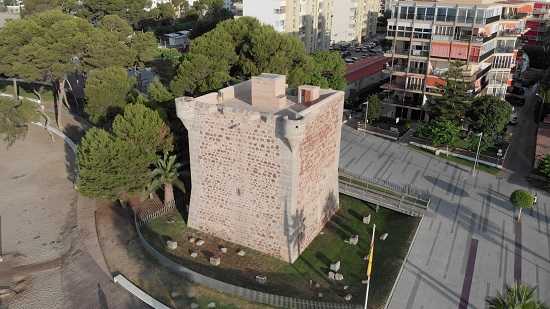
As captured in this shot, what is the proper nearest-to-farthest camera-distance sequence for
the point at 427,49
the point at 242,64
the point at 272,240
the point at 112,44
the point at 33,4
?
the point at 272,240, the point at 242,64, the point at 427,49, the point at 112,44, the point at 33,4

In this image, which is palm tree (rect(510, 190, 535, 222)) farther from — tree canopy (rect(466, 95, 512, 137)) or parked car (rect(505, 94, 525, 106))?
parked car (rect(505, 94, 525, 106))

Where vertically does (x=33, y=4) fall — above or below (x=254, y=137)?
above

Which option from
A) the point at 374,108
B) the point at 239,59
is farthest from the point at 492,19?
the point at 239,59

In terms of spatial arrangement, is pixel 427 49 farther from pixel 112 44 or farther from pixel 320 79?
pixel 112 44

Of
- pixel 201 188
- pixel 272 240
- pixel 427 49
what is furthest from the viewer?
pixel 427 49

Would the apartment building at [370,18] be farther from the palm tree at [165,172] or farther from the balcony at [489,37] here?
the palm tree at [165,172]

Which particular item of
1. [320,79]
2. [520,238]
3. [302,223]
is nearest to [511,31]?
[320,79]

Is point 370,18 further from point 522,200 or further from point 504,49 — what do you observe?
point 522,200
